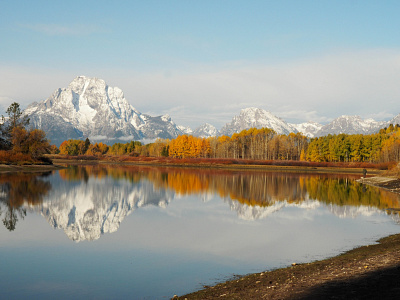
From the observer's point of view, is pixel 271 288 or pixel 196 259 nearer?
pixel 271 288

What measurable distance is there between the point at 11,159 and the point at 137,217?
68.8 metres

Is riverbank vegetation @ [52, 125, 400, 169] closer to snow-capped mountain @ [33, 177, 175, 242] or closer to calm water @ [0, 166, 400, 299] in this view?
calm water @ [0, 166, 400, 299]

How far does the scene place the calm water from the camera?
1516 centimetres

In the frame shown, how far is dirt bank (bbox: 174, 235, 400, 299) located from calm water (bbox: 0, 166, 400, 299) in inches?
70.7

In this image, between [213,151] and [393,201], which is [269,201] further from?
[213,151]

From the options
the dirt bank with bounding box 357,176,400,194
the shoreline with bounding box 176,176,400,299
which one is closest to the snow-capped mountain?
the shoreline with bounding box 176,176,400,299

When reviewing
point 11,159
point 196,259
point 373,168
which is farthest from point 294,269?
point 373,168

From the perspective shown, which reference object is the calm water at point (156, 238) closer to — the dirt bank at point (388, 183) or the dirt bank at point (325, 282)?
the dirt bank at point (325, 282)

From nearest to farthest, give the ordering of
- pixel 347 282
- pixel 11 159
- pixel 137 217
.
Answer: pixel 347 282, pixel 137 217, pixel 11 159

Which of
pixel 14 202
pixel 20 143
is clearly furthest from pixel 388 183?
pixel 20 143

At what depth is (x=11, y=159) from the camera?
87000 mm

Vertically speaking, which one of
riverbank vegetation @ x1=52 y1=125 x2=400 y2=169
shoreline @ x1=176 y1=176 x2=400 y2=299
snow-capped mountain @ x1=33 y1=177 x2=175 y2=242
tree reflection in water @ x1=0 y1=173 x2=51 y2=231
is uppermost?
riverbank vegetation @ x1=52 y1=125 x2=400 y2=169

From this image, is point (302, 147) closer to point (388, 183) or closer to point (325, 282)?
point (388, 183)

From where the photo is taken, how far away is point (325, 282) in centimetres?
1238
